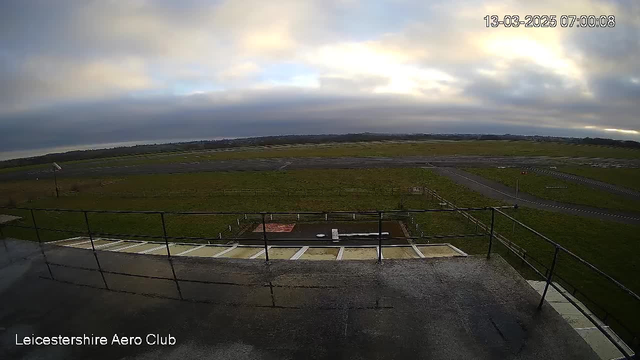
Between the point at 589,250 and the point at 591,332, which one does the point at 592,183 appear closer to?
the point at 589,250

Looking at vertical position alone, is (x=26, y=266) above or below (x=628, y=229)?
above

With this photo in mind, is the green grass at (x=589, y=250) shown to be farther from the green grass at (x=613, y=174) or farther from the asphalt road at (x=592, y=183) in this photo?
the green grass at (x=613, y=174)

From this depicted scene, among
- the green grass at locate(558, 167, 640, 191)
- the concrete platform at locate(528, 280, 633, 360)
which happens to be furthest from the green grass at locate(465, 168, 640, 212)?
the concrete platform at locate(528, 280, 633, 360)

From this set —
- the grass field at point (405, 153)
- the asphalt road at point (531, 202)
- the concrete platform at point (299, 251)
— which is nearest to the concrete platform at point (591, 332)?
the concrete platform at point (299, 251)

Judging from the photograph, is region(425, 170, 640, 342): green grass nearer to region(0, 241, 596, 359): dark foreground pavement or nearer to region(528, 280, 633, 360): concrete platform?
region(528, 280, 633, 360): concrete platform

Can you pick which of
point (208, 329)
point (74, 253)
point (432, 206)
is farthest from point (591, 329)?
point (432, 206)

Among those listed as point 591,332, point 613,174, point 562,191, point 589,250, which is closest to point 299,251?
point 591,332

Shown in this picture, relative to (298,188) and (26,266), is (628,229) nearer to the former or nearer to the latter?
(298,188)
